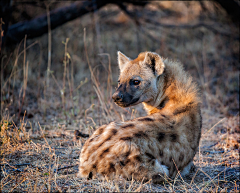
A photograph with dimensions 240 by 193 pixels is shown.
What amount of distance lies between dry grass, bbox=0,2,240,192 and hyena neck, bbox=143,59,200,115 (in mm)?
777

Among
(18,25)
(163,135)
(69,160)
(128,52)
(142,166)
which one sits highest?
(18,25)

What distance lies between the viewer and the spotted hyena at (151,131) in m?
2.38

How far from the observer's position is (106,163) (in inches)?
92.6

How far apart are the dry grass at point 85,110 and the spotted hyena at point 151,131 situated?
0.14 metres

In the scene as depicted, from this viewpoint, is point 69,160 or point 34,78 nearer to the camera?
point 69,160

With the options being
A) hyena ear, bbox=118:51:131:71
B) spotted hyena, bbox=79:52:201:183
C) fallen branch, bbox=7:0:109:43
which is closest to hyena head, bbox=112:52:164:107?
spotted hyena, bbox=79:52:201:183

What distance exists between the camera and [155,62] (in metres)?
3.39

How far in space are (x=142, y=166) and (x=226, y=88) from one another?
18.2 feet

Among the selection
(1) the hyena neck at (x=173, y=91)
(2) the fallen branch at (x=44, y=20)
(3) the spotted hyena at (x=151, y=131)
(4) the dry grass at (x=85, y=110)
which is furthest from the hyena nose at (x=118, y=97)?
(2) the fallen branch at (x=44, y=20)

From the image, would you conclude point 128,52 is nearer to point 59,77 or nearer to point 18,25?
point 59,77

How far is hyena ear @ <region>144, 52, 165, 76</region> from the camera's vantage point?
10.9 feet

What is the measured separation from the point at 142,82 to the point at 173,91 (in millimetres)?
439

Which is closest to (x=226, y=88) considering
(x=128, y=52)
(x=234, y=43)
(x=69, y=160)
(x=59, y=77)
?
(x=234, y=43)

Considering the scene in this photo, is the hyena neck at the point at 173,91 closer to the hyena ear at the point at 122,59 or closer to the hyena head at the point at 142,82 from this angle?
the hyena head at the point at 142,82
